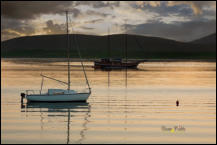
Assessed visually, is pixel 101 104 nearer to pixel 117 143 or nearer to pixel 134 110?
pixel 134 110

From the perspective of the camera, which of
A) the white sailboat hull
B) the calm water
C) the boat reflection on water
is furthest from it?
the white sailboat hull

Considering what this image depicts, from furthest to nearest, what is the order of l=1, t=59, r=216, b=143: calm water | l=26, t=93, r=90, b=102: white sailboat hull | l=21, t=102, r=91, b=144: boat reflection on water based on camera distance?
1. l=26, t=93, r=90, b=102: white sailboat hull
2. l=21, t=102, r=91, b=144: boat reflection on water
3. l=1, t=59, r=216, b=143: calm water

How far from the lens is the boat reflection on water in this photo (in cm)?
3405

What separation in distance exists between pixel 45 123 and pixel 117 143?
8.46 meters

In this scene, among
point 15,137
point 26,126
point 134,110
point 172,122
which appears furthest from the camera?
point 134,110

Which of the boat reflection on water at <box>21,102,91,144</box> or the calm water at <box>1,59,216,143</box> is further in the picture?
the boat reflection on water at <box>21,102,91,144</box>

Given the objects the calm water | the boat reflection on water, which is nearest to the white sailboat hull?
the boat reflection on water

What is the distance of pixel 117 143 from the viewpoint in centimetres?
2442

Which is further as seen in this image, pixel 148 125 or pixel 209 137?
pixel 148 125

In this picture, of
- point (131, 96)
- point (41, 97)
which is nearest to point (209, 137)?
point (41, 97)

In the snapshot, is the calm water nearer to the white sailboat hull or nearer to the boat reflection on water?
the boat reflection on water

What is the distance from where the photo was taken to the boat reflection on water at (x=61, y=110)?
1340 inches

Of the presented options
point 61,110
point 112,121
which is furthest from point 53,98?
point 112,121

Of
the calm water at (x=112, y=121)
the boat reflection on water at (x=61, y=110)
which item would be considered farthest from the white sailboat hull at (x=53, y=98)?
the calm water at (x=112, y=121)
